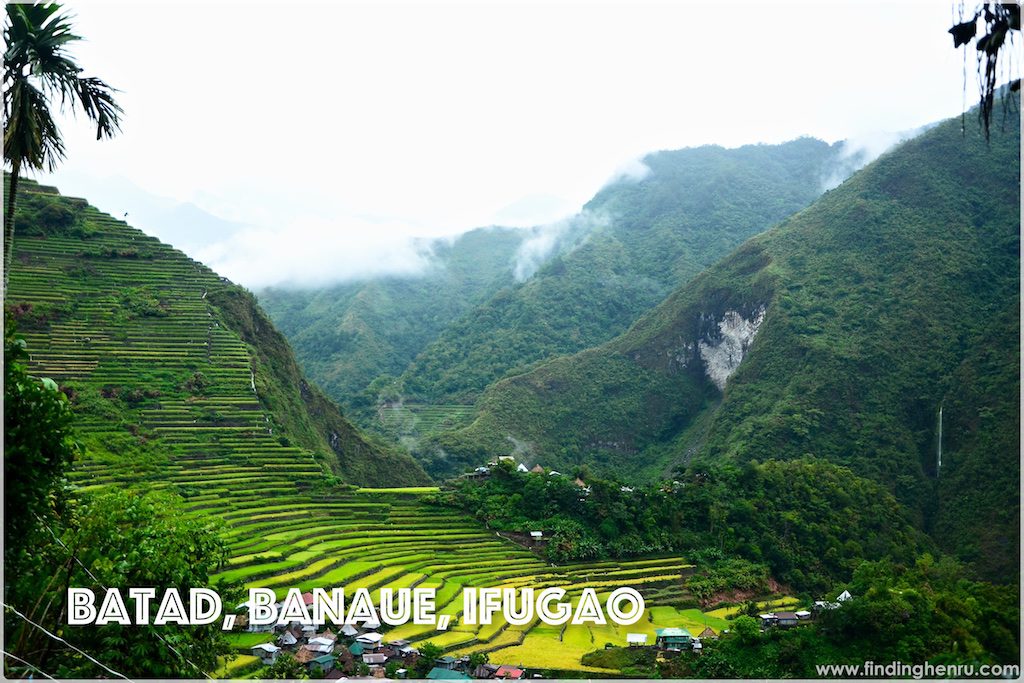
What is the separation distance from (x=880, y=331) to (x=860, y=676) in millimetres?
49785

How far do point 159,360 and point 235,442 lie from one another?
7.28 metres

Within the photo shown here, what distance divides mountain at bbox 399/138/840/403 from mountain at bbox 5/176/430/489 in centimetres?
4512

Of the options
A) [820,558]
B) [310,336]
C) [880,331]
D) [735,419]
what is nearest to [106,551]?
[820,558]

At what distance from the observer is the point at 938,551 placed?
44.8 m

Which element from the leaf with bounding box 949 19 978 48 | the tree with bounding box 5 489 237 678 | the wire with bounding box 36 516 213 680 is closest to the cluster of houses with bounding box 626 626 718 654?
the tree with bounding box 5 489 237 678

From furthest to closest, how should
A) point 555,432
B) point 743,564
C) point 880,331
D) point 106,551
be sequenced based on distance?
point 555,432 → point 880,331 → point 743,564 → point 106,551

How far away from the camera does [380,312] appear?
434ft

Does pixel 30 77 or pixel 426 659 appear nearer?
pixel 30 77

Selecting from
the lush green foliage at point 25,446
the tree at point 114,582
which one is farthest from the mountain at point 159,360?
the lush green foliage at point 25,446

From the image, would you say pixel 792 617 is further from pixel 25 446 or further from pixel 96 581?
pixel 25 446

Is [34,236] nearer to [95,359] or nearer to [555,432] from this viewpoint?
[95,359]

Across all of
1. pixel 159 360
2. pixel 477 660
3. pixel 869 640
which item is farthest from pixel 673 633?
pixel 159 360

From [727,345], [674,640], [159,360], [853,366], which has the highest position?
[727,345]

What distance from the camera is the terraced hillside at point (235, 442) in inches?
1057
